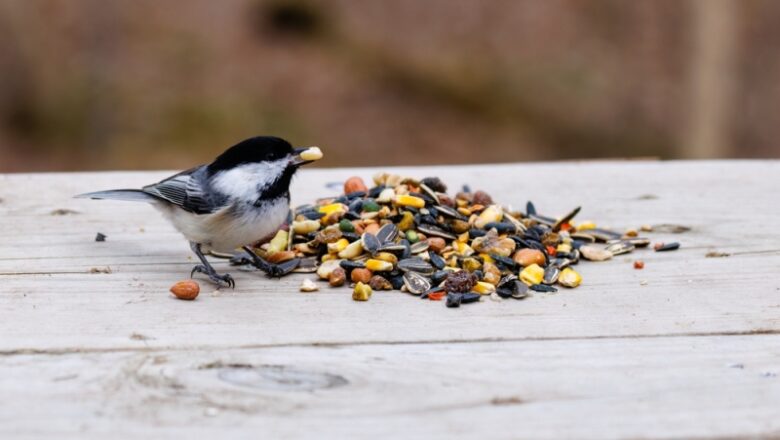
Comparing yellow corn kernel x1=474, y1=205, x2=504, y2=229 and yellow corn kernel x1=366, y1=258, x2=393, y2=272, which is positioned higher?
yellow corn kernel x1=474, y1=205, x2=504, y2=229

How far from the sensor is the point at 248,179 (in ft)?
8.17

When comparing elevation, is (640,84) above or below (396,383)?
above

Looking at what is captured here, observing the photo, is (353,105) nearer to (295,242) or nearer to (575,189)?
(575,189)

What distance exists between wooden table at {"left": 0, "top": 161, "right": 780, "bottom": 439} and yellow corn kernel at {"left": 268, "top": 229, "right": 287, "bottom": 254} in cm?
16

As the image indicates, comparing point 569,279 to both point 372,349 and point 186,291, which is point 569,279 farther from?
point 186,291

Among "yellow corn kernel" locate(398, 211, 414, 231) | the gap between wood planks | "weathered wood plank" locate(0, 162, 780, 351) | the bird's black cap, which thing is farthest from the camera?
"yellow corn kernel" locate(398, 211, 414, 231)

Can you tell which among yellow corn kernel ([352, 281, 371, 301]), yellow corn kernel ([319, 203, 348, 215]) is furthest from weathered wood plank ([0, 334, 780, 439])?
yellow corn kernel ([319, 203, 348, 215])

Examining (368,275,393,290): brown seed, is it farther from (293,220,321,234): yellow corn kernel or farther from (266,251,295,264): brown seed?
(293,220,321,234): yellow corn kernel

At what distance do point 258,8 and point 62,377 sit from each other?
700cm

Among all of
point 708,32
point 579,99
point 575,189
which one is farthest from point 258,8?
point 575,189

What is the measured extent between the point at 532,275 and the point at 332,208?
0.65 metres

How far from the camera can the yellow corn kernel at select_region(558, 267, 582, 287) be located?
229 centimetres

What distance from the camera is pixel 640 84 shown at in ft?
26.2

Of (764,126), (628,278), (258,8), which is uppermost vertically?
(258,8)
